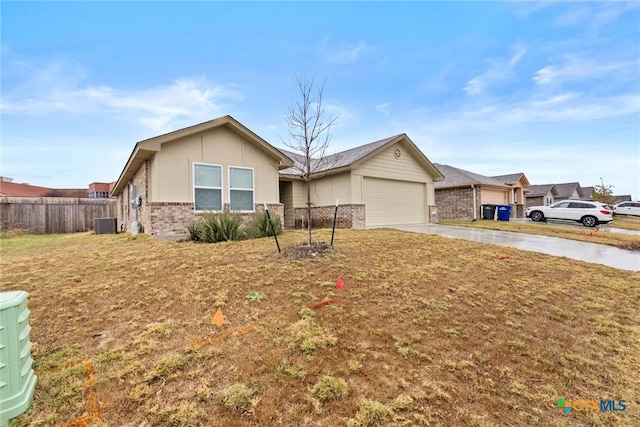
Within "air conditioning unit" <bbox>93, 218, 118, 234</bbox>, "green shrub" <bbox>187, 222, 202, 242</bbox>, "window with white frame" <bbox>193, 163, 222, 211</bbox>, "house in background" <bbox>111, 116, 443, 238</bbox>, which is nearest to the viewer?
"green shrub" <bbox>187, 222, 202, 242</bbox>

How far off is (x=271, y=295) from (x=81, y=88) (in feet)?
38.0

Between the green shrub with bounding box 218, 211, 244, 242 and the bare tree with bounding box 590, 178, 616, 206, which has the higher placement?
the bare tree with bounding box 590, 178, 616, 206

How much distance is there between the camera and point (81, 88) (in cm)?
1011

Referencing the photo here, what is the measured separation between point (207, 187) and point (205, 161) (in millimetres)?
943

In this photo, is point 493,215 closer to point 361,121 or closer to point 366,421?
point 361,121

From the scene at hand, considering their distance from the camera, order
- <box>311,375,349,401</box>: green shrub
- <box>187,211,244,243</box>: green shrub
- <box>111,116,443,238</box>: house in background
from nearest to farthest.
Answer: <box>311,375,349,401</box>: green shrub → <box>187,211,244,243</box>: green shrub → <box>111,116,443,238</box>: house in background

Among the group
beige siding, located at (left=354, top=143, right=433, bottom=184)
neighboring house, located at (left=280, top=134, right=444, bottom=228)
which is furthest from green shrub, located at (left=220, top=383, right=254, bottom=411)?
beige siding, located at (left=354, top=143, right=433, bottom=184)

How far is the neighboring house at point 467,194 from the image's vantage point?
21.0 metres

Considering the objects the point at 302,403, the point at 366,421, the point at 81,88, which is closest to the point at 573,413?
the point at 366,421

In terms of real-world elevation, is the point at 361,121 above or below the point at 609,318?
above

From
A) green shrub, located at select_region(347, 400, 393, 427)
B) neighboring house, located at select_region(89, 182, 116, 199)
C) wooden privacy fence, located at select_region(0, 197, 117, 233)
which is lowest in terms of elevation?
green shrub, located at select_region(347, 400, 393, 427)

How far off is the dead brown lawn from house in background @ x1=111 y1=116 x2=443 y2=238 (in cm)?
414

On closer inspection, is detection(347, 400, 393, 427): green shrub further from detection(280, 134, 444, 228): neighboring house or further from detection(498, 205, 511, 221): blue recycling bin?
detection(498, 205, 511, 221): blue recycling bin

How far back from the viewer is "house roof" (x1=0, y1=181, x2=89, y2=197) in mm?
28177
